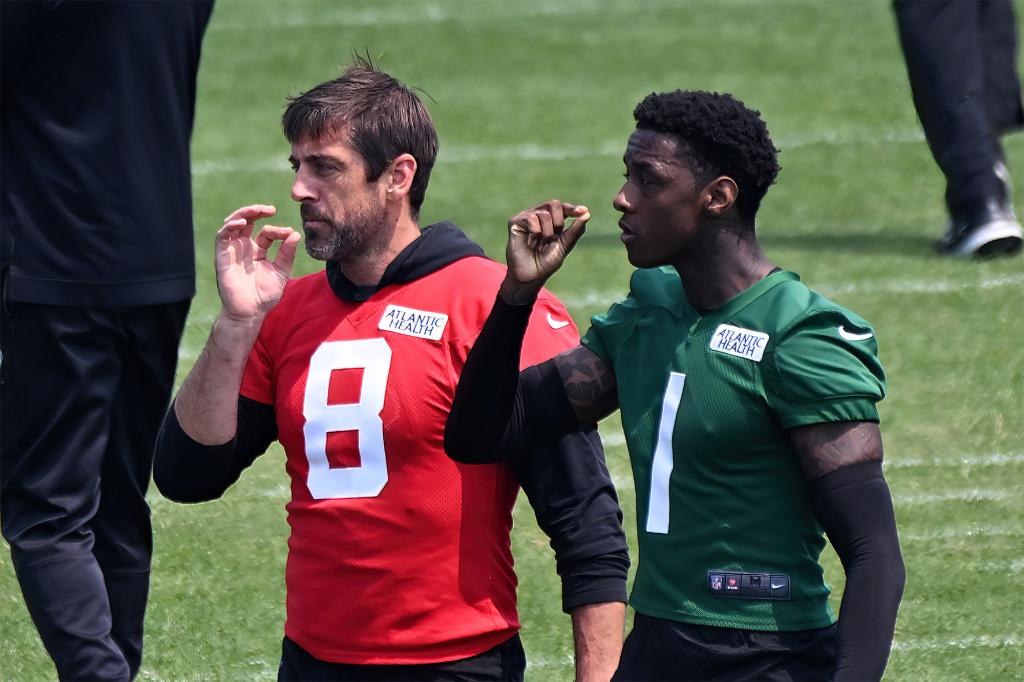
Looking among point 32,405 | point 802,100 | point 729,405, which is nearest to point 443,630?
point 729,405

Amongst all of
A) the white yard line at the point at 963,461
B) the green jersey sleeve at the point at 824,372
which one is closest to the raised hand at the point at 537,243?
the green jersey sleeve at the point at 824,372

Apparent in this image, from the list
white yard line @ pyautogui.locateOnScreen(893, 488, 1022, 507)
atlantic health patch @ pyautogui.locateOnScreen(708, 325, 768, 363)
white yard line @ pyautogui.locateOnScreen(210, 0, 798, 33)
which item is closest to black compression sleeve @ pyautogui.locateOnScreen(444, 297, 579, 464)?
atlantic health patch @ pyautogui.locateOnScreen(708, 325, 768, 363)

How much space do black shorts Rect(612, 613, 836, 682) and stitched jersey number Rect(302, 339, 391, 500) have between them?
73 cm

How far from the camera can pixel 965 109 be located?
893 cm

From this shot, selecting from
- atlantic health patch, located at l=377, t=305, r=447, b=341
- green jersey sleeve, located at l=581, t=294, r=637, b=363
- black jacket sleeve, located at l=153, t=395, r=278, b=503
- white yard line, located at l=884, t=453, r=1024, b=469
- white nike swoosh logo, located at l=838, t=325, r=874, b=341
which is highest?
white nike swoosh logo, located at l=838, t=325, r=874, b=341

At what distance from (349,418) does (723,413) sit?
868 millimetres

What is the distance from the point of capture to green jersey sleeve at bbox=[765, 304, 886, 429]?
132 inches

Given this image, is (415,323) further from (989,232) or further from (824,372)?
(989,232)

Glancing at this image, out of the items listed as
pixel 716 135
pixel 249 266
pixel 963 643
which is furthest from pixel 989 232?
pixel 716 135

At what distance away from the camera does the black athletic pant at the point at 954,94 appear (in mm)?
8883

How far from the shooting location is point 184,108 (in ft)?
16.7

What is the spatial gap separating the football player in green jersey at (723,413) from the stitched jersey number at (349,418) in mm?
280

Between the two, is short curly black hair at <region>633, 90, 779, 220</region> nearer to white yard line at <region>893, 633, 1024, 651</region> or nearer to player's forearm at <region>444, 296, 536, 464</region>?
player's forearm at <region>444, 296, 536, 464</region>

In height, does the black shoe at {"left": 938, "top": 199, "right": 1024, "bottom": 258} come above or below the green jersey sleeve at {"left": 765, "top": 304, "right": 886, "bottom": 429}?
below
